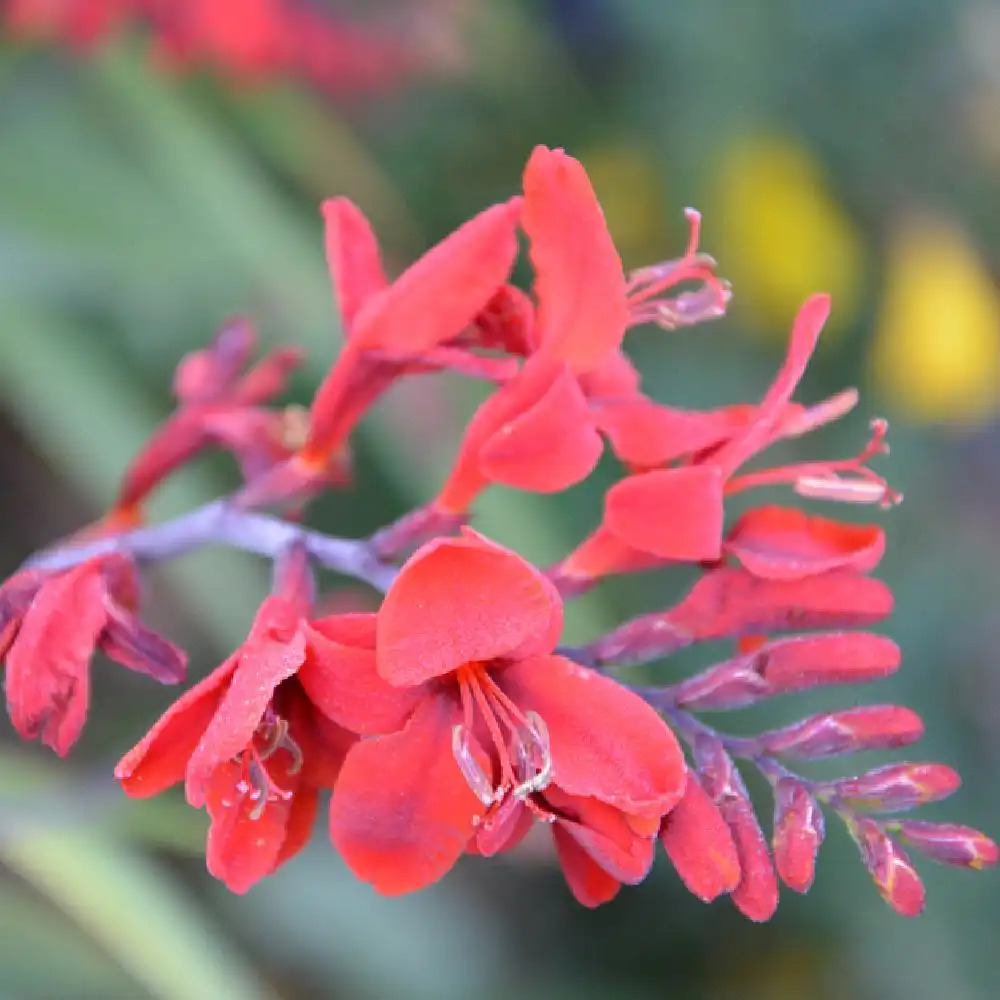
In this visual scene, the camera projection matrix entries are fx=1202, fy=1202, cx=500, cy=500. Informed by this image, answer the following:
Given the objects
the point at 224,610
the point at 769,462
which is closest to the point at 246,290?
the point at 224,610

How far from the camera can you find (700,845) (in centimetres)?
60

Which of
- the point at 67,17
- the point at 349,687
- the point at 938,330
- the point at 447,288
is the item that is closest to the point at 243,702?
the point at 349,687

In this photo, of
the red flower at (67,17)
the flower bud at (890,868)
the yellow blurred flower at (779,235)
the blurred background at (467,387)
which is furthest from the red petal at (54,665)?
the yellow blurred flower at (779,235)

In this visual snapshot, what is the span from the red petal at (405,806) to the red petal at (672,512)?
0.15 meters

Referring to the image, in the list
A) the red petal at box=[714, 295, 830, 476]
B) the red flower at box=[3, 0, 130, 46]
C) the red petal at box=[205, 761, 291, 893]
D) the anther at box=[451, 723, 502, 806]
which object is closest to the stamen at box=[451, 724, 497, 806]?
the anther at box=[451, 723, 502, 806]

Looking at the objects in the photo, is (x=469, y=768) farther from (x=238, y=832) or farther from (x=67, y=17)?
(x=67, y=17)

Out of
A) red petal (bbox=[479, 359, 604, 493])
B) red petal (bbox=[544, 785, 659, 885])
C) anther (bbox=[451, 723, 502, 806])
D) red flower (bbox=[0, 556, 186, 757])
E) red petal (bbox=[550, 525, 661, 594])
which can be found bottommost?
red petal (bbox=[544, 785, 659, 885])

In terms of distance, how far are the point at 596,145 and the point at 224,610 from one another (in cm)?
110

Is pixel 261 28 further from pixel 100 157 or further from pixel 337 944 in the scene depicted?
pixel 337 944

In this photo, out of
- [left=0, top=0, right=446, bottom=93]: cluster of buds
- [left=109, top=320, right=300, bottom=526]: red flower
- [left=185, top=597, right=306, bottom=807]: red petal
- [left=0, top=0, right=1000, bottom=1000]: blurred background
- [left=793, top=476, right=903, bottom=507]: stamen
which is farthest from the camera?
[left=0, top=0, right=446, bottom=93]: cluster of buds

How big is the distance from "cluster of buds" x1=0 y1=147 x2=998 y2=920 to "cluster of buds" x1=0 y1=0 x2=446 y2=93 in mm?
1077

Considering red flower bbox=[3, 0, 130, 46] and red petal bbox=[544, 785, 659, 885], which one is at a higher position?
red flower bbox=[3, 0, 130, 46]

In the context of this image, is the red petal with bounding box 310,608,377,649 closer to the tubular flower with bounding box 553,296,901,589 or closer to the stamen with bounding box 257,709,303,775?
the stamen with bounding box 257,709,303,775

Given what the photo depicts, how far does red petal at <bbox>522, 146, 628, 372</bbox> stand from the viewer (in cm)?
65
